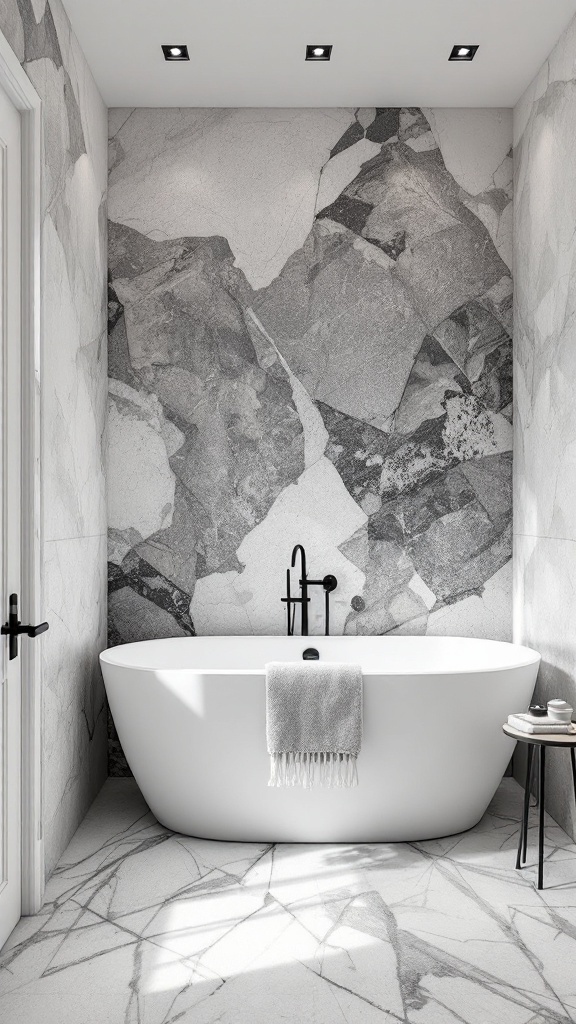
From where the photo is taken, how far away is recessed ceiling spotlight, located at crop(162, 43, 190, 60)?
11.6ft

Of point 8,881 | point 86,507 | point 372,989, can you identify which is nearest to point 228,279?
point 86,507

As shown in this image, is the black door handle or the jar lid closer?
the black door handle

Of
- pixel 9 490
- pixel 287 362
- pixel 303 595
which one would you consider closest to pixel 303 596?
pixel 303 595

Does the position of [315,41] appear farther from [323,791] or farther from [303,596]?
[323,791]

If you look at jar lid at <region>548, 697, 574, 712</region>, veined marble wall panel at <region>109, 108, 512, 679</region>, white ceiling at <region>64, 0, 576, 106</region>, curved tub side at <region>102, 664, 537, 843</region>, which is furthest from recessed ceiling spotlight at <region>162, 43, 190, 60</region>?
jar lid at <region>548, 697, 574, 712</region>

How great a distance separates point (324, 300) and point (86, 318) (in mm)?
1134

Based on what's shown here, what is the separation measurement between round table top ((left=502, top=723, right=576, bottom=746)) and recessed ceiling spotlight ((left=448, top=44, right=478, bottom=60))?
2.69 meters

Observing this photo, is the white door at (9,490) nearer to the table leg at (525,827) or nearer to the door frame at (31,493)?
the door frame at (31,493)

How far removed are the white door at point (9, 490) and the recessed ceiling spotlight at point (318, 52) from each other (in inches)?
57.4

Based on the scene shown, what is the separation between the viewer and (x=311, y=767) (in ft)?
10.2

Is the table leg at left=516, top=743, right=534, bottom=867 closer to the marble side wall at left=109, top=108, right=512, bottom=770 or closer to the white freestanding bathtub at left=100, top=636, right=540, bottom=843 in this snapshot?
the white freestanding bathtub at left=100, top=636, right=540, bottom=843

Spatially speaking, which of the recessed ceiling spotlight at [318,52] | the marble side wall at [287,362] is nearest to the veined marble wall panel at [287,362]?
the marble side wall at [287,362]

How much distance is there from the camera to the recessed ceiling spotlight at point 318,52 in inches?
140

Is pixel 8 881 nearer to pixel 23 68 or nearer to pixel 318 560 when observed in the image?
pixel 318 560
